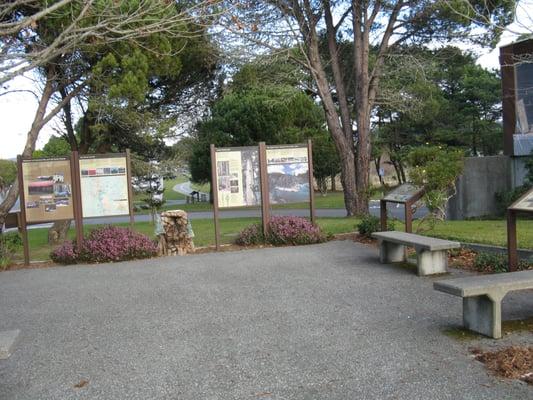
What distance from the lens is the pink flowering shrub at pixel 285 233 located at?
1139 cm

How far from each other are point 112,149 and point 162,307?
1332 cm

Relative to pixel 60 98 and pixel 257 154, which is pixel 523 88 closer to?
pixel 257 154

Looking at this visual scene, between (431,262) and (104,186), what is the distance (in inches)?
253

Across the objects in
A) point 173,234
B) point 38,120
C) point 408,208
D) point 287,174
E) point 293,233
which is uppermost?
point 38,120

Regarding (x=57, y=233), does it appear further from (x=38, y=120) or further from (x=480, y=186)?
(x=480, y=186)

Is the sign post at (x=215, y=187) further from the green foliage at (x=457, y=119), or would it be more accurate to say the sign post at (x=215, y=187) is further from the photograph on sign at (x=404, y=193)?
the green foliage at (x=457, y=119)

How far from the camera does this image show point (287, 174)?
1188 cm

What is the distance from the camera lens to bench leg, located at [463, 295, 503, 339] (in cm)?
479

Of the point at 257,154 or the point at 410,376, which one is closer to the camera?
the point at 410,376

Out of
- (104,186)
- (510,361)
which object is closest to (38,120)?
(104,186)

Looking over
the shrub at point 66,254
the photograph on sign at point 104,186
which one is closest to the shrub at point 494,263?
the photograph on sign at point 104,186

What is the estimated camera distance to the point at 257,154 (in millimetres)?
11859

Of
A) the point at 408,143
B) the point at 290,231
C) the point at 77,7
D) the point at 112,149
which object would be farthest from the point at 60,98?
the point at 408,143

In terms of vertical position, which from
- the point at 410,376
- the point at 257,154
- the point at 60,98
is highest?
the point at 60,98
